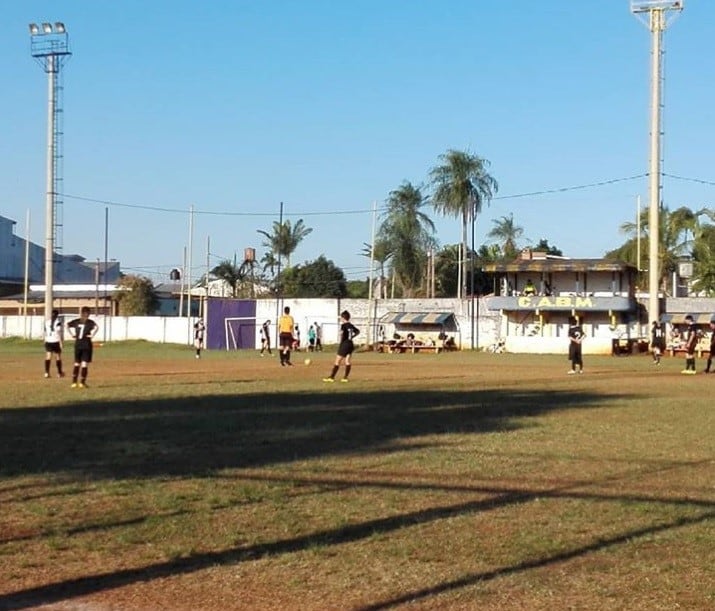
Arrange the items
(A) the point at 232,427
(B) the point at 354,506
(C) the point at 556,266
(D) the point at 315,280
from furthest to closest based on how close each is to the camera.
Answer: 1. (D) the point at 315,280
2. (C) the point at 556,266
3. (A) the point at 232,427
4. (B) the point at 354,506

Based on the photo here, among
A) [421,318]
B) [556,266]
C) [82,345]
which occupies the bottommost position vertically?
[82,345]

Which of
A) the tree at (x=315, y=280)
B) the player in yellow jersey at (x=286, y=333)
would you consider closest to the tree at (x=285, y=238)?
the tree at (x=315, y=280)

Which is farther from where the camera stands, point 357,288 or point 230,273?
point 357,288

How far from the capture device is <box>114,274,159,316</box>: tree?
95.9 metres

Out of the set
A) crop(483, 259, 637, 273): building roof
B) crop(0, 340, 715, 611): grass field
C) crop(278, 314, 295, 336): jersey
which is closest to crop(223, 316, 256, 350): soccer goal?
crop(483, 259, 637, 273): building roof

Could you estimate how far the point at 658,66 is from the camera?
59.8 metres

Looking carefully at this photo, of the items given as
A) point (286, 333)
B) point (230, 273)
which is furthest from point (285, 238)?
point (286, 333)

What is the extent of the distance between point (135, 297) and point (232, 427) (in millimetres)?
78218

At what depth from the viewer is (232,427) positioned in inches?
758

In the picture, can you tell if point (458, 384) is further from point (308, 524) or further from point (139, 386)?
point (308, 524)

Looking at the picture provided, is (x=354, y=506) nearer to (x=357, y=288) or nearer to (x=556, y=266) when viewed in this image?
(x=556, y=266)

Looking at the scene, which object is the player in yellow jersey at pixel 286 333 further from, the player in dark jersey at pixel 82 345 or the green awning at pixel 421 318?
the green awning at pixel 421 318

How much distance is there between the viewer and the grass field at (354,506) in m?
8.32

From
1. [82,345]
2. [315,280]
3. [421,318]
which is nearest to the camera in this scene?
[82,345]
